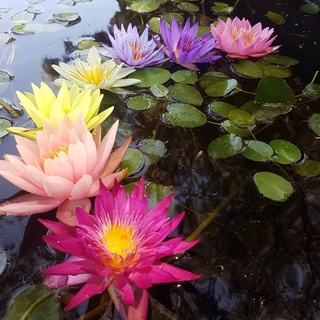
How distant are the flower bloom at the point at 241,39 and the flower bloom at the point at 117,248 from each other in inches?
32.4

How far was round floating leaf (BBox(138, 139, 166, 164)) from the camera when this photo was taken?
3.55ft

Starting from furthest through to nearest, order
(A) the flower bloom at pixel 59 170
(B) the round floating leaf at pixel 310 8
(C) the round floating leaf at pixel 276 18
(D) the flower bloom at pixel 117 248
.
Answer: (B) the round floating leaf at pixel 310 8 < (C) the round floating leaf at pixel 276 18 < (A) the flower bloom at pixel 59 170 < (D) the flower bloom at pixel 117 248

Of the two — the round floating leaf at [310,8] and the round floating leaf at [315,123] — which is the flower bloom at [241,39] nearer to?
the round floating leaf at [315,123]

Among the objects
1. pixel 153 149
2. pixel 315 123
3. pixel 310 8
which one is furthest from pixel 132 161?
pixel 310 8

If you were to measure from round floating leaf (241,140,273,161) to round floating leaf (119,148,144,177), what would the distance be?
0.29 m

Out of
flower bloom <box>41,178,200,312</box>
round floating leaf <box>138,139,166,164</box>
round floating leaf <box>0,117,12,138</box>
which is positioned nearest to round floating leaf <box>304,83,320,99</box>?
round floating leaf <box>138,139,166,164</box>

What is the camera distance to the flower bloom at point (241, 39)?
1417 mm

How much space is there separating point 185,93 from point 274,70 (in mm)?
373

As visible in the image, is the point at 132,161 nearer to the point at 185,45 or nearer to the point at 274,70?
the point at 185,45

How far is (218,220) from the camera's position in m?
0.96

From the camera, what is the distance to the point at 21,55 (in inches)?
58.8

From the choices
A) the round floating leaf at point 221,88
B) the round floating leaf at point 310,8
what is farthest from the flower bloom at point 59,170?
the round floating leaf at point 310,8

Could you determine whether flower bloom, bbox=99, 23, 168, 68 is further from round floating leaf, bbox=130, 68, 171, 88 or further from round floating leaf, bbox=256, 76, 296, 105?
round floating leaf, bbox=256, 76, 296, 105

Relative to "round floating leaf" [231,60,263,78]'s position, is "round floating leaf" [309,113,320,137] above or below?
below
